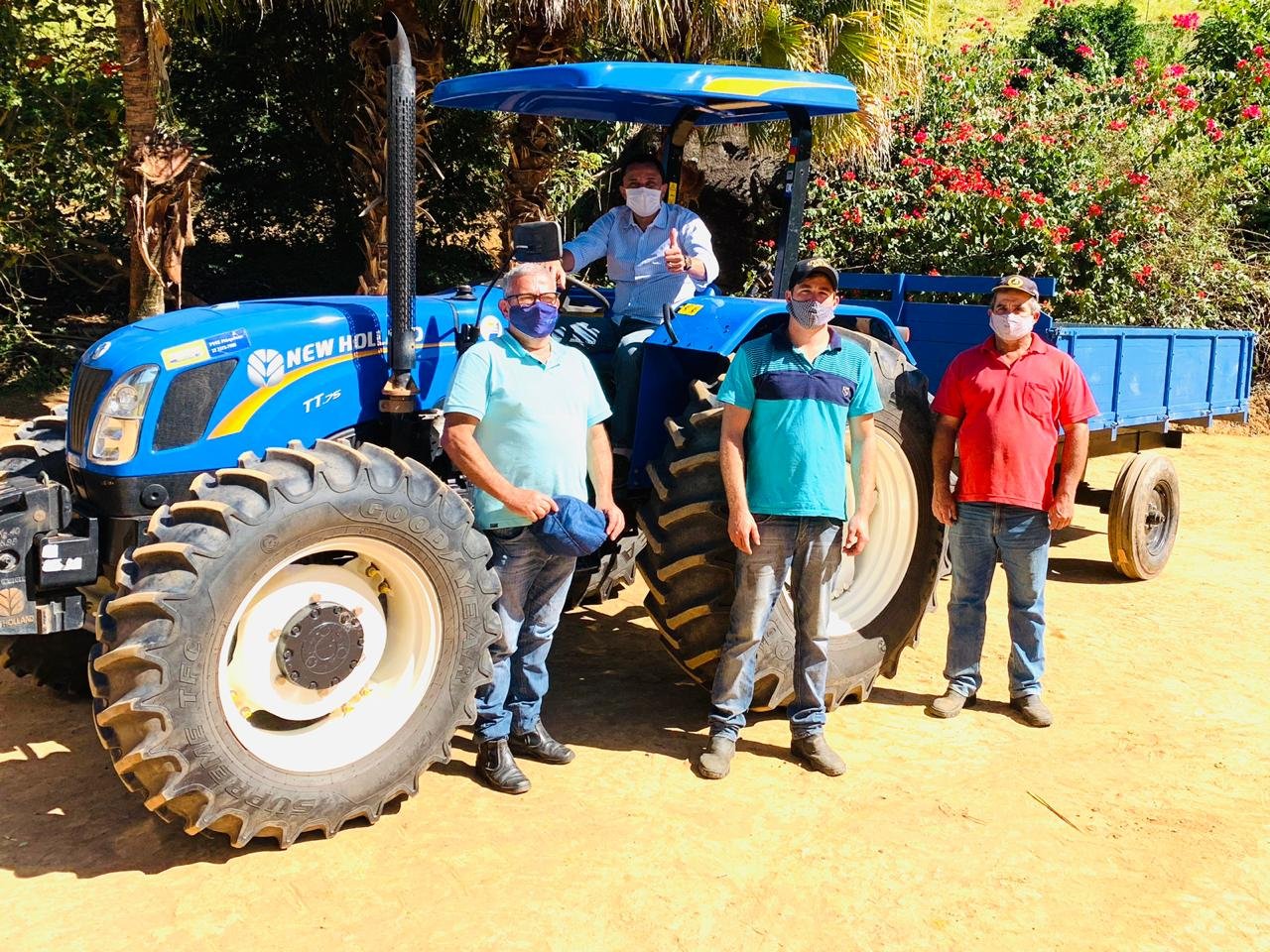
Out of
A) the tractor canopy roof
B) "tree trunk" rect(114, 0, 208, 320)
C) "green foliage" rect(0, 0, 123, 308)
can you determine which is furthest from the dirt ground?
"green foliage" rect(0, 0, 123, 308)

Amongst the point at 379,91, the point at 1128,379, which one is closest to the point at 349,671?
the point at 1128,379

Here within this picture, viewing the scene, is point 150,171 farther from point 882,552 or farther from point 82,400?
point 882,552

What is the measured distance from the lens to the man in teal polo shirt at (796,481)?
4199 millimetres

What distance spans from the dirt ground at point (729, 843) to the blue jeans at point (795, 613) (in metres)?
0.24

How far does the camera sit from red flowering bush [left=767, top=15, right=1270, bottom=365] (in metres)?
11.7

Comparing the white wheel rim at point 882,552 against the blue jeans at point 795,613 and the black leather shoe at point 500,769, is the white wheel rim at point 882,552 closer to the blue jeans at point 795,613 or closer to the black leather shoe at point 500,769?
the blue jeans at point 795,613

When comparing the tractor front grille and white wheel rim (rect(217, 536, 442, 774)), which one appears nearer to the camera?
white wheel rim (rect(217, 536, 442, 774))

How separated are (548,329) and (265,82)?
1116 centimetres

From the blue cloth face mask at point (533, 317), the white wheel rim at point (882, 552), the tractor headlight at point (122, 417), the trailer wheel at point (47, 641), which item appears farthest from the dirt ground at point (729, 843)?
the blue cloth face mask at point (533, 317)

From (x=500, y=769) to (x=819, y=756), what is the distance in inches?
46.4

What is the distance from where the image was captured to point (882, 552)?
5.16m

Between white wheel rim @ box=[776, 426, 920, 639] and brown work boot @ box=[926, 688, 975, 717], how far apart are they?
1.46 feet

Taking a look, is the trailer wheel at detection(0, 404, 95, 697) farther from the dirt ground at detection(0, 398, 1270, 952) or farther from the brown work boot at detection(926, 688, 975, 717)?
the brown work boot at detection(926, 688, 975, 717)

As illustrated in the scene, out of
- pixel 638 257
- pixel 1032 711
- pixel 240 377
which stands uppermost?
pixel 638 257
